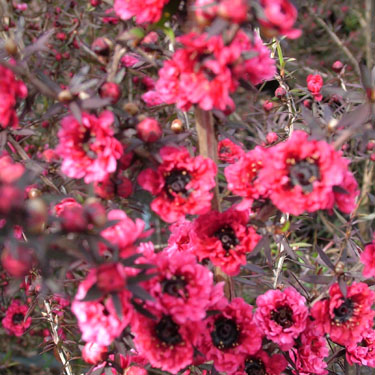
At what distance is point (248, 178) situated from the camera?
116cm

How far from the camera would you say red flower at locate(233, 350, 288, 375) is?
1.34m

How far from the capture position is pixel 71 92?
3.43 ft

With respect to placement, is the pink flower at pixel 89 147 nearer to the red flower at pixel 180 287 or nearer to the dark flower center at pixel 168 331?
the red flower at pixel 180 287

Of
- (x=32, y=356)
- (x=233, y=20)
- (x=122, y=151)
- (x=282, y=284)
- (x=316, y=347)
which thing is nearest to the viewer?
(x=233, y=20)

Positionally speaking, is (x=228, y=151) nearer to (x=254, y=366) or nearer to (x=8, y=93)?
(x=254, y=366)

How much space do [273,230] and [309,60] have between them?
3496 mm

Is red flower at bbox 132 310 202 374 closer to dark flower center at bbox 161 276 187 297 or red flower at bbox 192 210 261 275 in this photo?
dark flower center at bbox 161 276 187 297

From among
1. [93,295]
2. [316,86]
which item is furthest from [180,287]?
[316,86]

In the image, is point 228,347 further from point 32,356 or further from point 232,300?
point 32,356

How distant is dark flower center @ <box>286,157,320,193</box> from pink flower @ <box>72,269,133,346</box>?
46cm

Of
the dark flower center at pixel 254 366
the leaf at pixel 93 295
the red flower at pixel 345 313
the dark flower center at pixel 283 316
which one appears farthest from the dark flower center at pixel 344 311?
the leaf at pixel 93 295

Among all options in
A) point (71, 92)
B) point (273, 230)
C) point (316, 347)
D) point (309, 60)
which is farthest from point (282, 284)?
point (309, 60)

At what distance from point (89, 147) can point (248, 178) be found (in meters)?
0.40

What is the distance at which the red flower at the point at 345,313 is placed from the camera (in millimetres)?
1264
